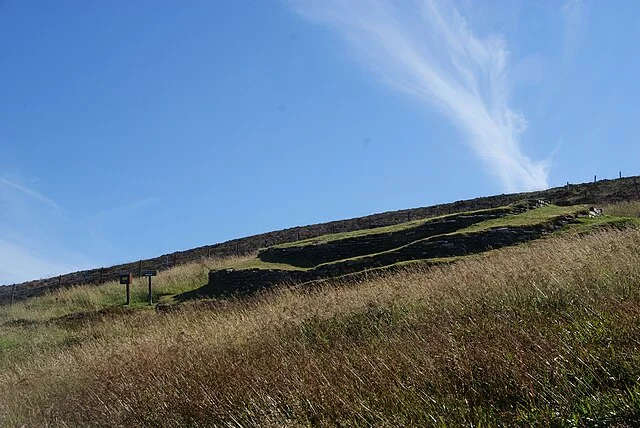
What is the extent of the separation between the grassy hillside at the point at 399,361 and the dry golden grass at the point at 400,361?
19 mm

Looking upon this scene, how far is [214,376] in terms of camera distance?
687 centimetres

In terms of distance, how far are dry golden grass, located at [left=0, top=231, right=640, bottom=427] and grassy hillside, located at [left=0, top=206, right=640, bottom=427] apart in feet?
0.06

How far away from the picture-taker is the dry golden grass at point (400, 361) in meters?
4.14

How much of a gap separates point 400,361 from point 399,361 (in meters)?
0.02

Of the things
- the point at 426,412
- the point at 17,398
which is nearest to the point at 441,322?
the point at 426,412

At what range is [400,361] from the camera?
5461 mm

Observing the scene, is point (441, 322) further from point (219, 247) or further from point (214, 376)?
point (219, 247)

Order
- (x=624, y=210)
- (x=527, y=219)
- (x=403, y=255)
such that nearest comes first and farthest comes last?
(x=403, y=255)
(x=527, y=219)
(x=624, y=210)

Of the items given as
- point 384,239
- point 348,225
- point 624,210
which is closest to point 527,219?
point 384,239

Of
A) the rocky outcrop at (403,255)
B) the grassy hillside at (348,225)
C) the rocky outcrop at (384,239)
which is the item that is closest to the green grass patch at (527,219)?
the rocky outcrop at (403,255)

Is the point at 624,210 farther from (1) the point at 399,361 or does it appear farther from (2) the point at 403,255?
(1) the point at 399,361

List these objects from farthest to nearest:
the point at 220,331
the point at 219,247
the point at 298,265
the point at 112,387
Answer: the point at 219,247 → the point at 298,265 → the point at 220,331 → the point at 112,387

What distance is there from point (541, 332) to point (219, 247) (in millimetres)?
35903

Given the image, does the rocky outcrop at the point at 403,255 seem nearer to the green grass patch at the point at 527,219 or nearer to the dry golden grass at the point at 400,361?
the green grass patch at the point at 527,219
